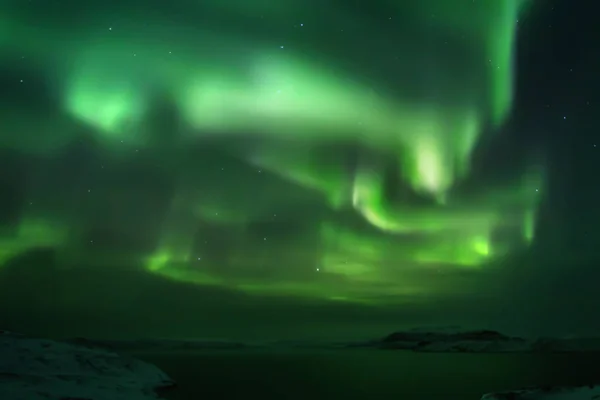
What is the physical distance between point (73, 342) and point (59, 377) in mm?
14561

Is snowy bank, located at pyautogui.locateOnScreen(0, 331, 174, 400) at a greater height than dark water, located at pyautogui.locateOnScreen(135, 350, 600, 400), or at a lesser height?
greater

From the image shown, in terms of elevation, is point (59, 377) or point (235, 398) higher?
point (59, 377)

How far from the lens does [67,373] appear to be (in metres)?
37.0

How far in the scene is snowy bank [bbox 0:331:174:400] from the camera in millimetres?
29522

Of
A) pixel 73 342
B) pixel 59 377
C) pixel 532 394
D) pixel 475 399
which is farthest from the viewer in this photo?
pixel 475 399

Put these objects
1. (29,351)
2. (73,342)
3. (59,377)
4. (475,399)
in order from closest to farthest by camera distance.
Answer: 1. (59,377)
2. (29,351)
3. (73,342)
4. (475,399)

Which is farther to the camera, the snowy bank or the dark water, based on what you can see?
the dark water

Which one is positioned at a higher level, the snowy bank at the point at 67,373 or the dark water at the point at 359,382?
the snowy bank at the point at 67,373

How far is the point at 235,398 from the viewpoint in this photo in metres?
53.4

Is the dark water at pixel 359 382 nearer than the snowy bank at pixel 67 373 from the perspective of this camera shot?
No

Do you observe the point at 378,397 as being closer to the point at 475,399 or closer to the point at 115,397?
the point at 475,399

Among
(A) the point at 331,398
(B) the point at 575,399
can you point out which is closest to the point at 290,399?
(A) the point at 331,398

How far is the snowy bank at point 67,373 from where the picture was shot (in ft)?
96.9

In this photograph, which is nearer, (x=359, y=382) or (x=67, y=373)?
(x=67, y=373)
